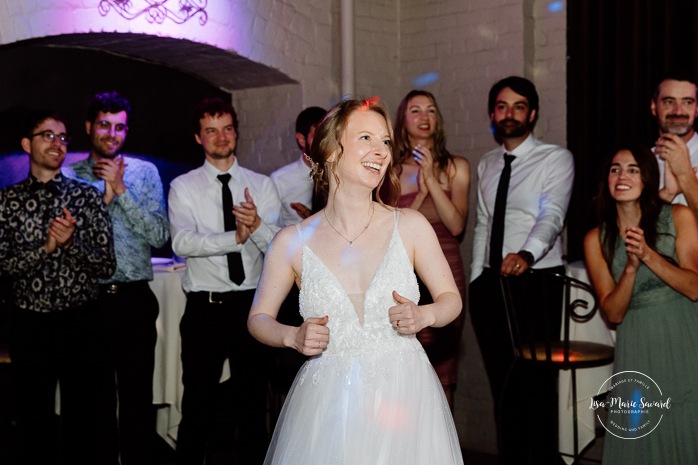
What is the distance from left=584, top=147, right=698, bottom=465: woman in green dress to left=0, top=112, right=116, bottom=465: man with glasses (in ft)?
7.00

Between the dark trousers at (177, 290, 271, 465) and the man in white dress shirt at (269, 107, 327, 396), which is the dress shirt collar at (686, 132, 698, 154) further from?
the dark trousers at (177, 290, 271, 465)

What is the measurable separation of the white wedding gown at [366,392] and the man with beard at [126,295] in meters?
1.78

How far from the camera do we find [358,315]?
249cm

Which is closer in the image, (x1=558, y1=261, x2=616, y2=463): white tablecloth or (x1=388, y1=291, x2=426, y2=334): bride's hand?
(x1=388, y1=291, x2=426, y2=334): bride's hand

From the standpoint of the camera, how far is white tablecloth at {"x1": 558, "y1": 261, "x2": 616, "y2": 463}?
13.7 feet

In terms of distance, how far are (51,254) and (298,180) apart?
1446 millimetres

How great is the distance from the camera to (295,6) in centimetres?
547

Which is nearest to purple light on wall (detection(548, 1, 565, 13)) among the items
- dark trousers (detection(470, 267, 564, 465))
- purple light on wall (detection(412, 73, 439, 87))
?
purple light on wall (detection(412, 73, 439, 87))

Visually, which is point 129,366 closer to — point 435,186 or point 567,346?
point 435,186

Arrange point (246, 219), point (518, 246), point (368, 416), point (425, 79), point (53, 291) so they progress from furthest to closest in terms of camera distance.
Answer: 1. point (425, 79)
2. point (518, 246)
3. point (246, 219)
4. point (53, 291)
5. point (368, 416)

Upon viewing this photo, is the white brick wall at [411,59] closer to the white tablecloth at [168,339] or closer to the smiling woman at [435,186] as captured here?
the smiling woman at [435,186]

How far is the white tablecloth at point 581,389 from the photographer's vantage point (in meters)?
4.17

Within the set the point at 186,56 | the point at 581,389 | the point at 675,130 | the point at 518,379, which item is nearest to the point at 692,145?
the point at 675,130

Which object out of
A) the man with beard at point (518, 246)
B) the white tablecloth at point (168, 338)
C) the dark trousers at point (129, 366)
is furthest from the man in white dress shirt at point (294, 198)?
the man with beard at point (518, 246)
